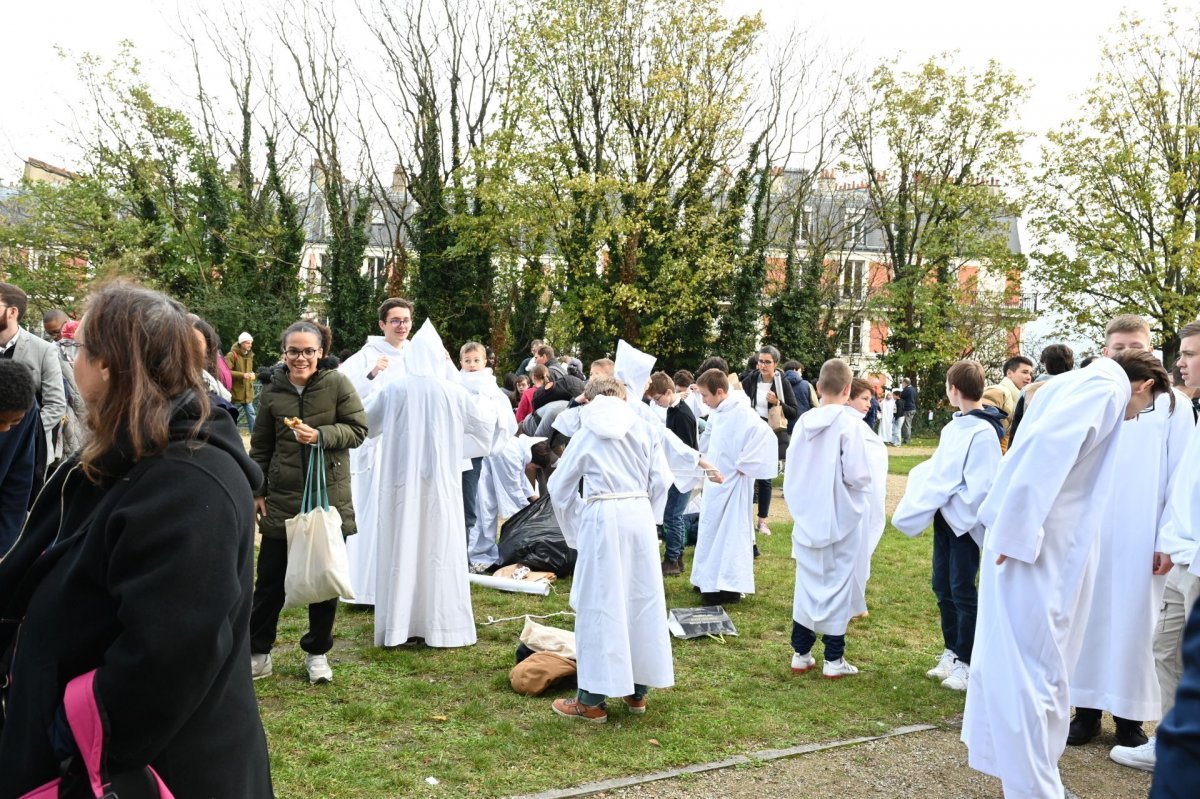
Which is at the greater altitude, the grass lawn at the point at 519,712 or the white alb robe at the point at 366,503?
the white alb robe at the point at 366,503

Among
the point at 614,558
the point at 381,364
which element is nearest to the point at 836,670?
the point at 614,558

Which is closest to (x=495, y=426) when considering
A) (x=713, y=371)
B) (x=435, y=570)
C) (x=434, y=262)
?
(x=435, y=570)

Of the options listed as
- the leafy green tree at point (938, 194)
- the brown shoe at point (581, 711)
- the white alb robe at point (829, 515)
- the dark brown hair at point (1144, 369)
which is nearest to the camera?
the dark brown hair at point (1144, 369)

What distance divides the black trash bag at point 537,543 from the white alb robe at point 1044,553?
5166 mm

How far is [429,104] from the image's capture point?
113ft

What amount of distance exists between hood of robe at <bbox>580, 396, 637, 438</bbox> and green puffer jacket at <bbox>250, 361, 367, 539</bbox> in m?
1.41

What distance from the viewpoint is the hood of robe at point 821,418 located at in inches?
256

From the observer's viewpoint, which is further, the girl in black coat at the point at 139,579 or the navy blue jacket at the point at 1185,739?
the girl in black coat at the point at 139,579

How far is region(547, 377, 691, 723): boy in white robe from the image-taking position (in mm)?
5410

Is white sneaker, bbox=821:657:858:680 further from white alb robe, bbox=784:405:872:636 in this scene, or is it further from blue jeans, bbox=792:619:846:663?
white alb robe, bbox=784:405:872:636

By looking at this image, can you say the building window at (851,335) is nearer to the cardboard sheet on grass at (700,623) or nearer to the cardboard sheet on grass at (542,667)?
the cardboard sheet on grass at (700,623)

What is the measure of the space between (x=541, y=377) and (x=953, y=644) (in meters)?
6.66

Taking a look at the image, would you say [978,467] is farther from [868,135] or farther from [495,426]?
[868,135]

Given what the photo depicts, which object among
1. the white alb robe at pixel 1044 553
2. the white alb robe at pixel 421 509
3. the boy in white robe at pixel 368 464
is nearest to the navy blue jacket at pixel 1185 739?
the white alb robe at pixel 1044 553
